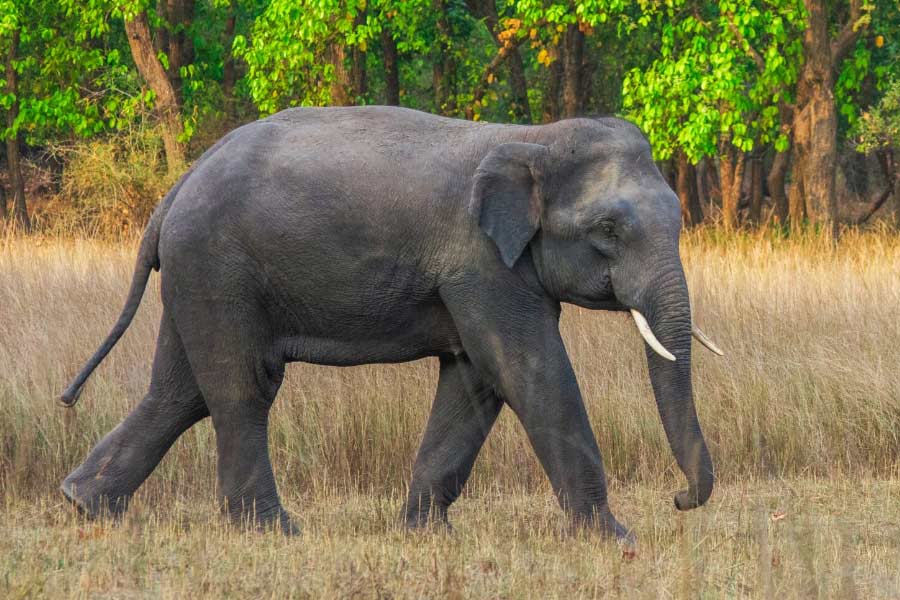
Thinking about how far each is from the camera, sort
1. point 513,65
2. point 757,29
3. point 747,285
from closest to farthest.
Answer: point 747,285
point 757,29
point 513,65

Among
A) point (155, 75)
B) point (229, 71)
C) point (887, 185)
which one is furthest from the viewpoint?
point (229, 71)

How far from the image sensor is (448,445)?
7.54 m

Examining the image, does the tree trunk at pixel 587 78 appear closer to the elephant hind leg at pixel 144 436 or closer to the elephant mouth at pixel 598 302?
the elephant hind leg at pixel 144 436

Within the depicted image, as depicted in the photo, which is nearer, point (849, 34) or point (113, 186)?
point (849, 34)

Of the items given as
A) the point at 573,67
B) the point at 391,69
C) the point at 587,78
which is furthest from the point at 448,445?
the point at 587,78

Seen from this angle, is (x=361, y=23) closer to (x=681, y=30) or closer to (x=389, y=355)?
(x=681, y=30)

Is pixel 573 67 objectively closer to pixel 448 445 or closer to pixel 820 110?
pixel 820 110

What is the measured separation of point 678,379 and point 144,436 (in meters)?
2.75

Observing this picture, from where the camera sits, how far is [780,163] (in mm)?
26766

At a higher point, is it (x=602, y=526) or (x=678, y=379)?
(x=678, y=379)

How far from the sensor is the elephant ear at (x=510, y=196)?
22.7ft

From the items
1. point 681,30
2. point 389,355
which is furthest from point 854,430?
point 681,30

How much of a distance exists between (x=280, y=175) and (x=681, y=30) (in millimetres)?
13748

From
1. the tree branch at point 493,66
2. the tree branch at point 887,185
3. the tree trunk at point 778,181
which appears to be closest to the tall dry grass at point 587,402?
the tree branch at point 493,66
